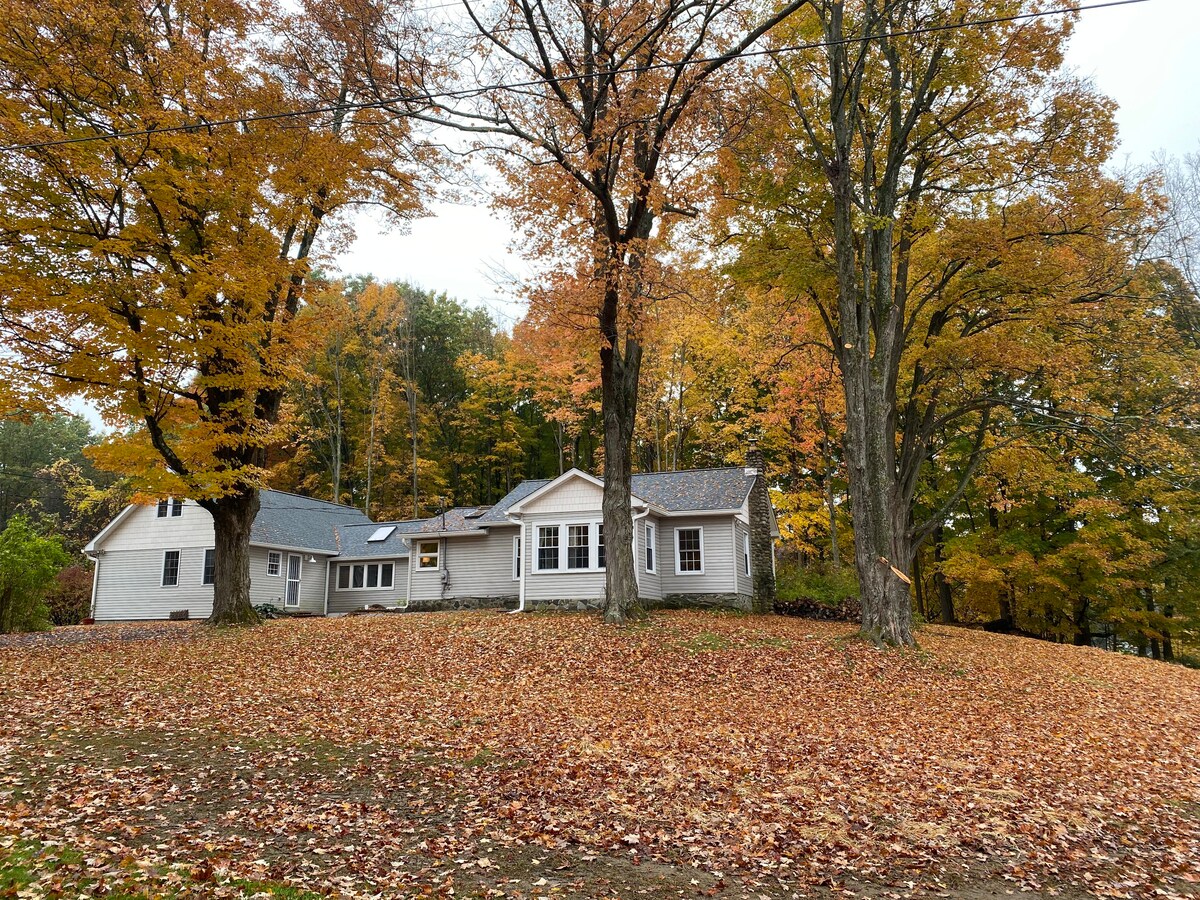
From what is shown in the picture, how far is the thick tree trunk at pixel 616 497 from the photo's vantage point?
52.1 ft

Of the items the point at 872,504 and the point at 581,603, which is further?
the point at 581,603

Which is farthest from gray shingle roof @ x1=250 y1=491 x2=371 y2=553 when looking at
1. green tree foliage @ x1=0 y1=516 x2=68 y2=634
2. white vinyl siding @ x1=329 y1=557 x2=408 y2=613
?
green tree foliage @ x1=0 y1=516 x2=68 y2=634

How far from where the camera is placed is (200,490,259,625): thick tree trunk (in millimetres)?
16469

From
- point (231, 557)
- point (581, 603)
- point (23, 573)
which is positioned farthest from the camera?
point (581, 603)

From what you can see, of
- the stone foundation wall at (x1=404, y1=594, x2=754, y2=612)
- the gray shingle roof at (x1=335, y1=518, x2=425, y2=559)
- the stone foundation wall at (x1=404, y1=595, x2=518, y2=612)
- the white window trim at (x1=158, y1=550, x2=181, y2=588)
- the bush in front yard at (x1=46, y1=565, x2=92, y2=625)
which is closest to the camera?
the stone foundation wall at (x1=404, y1=594, x2=754, y2=612)

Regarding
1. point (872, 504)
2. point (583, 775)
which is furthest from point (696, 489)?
point (583, 775)

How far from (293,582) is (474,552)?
Result: 7056mm

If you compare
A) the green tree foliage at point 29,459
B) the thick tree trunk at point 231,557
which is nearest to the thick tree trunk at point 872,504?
the thick tree trunk at point 231,557

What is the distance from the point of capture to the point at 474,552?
2478 cm

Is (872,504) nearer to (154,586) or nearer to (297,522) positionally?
(297,522)

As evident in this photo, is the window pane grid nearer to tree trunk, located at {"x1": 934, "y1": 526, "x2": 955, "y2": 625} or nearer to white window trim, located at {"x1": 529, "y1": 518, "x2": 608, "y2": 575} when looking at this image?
white window trim, located at {"x1": 529, "y1": 518, "x2": 608, "y2": 575}

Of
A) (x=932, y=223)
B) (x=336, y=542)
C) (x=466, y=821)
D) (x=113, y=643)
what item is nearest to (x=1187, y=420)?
(x=932, y=223)

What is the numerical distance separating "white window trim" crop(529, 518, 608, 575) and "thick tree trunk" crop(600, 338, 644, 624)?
13.6 ft

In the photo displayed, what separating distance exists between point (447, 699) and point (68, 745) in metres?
4.26
